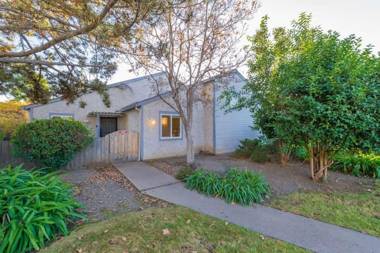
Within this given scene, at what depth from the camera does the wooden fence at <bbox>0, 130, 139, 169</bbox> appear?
8102 millimetres

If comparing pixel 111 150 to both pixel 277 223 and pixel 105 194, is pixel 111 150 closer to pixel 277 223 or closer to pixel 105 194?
pixel 105 194

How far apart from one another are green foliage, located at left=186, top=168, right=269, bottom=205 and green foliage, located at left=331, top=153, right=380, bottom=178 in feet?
12.1

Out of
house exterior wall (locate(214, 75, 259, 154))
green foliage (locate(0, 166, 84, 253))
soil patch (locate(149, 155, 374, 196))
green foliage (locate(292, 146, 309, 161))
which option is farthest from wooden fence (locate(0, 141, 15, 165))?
green foliage (locate(292, 146, 309, 161))

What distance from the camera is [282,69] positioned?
7.13 m

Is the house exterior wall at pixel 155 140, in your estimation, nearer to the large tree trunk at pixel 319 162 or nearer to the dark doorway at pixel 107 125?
the dark doorway at pixel 107 125

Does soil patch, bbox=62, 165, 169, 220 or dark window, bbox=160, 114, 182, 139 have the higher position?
dark window, bbox=160, 114, 182, 139

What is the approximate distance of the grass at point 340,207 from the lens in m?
4.20

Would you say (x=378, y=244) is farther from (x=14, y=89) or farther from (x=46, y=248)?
(x=14, y=89)

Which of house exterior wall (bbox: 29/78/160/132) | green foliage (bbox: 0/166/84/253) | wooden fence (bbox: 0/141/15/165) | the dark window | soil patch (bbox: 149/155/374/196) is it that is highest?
house exterior wall (bbox: 29/78/160/132)

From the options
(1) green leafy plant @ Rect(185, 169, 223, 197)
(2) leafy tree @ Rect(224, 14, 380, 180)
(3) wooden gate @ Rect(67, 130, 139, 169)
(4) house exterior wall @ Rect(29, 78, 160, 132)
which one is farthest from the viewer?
(4) house exterior wall @ Rect(29, 78, 160, 132)

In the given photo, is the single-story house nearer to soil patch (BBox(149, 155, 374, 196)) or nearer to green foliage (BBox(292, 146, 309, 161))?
soil patch (BBox(149, 155, 374, 196))

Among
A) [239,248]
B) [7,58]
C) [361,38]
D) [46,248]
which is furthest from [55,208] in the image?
[361,38]

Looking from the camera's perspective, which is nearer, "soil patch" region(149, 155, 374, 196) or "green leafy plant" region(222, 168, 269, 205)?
"green leafy plant" region(222, 168, 269, 205)

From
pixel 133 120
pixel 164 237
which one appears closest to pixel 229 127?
pixel 133 120
